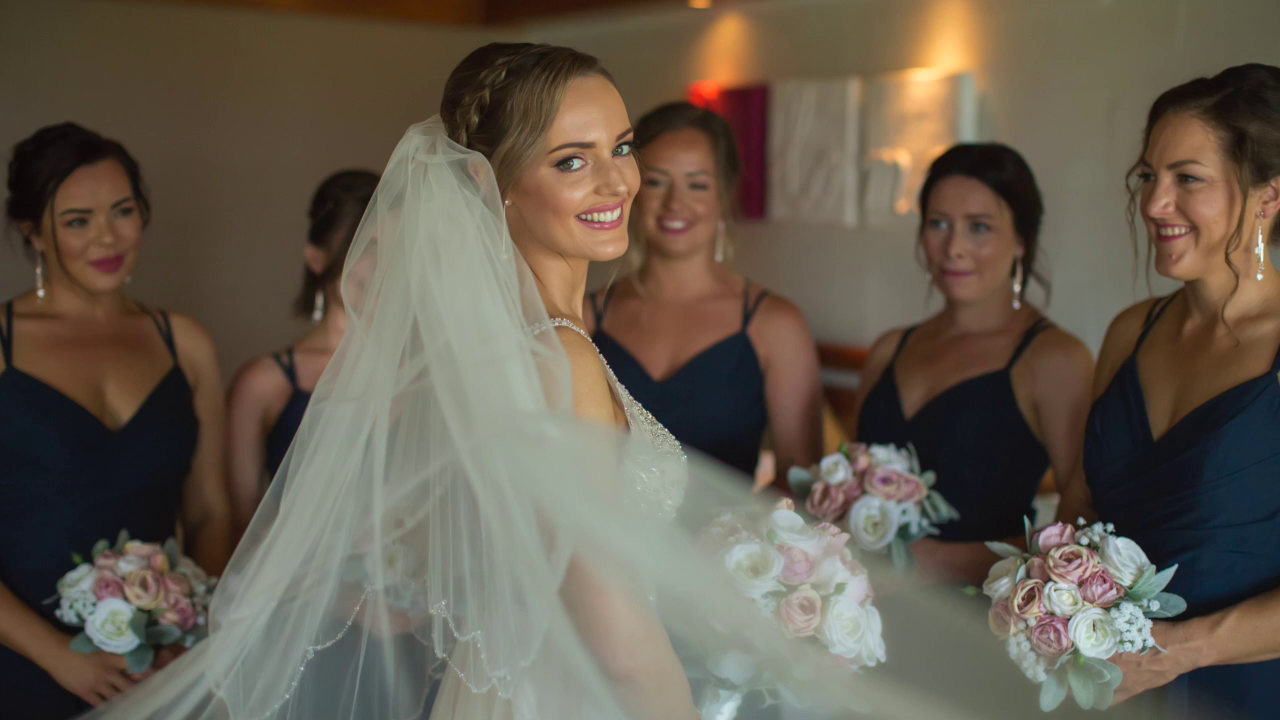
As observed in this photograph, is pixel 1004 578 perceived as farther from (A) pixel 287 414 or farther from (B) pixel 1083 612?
(A) pixel 287 414

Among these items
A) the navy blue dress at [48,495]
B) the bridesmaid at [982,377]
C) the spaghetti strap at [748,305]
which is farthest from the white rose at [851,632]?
the navy blue dress at [48,495]

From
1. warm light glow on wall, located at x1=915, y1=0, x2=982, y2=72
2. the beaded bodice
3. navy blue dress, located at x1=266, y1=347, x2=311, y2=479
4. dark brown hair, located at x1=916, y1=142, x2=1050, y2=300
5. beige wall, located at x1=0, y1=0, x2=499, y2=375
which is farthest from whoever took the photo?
beige wall, located at x1=0, y1=0, x2=499, y2=375

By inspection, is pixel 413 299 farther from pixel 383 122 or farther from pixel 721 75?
pixel 383 122

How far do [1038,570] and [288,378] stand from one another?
1.91 m

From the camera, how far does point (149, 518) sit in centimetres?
275

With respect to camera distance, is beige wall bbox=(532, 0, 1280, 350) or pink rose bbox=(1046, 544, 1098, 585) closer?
pink rose bbox=(1046, 544, 1098, 585)

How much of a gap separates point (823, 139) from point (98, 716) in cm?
348

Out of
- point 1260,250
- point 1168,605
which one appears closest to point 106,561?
point 1168,605

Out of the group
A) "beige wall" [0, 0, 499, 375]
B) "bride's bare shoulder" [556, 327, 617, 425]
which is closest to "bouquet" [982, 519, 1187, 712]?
"bride's bare shoulder" [556, 327, 617, 425]

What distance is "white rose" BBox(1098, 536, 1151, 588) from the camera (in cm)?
192

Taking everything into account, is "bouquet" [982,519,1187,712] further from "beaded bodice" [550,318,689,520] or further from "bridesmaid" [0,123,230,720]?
"bridesmaid" [0,123,230,720]

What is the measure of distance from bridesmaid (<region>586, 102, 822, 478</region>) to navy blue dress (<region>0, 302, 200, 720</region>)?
50.9 inches

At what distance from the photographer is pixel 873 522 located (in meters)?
2.45

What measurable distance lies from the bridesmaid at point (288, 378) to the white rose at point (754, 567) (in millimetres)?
1456
